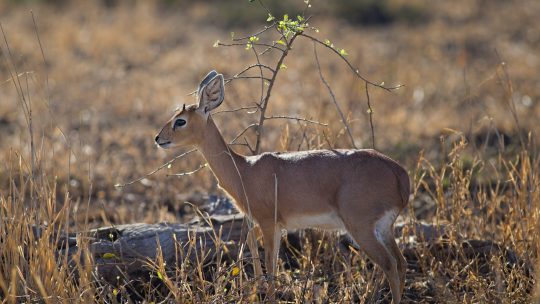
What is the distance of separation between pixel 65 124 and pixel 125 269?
17.3ft

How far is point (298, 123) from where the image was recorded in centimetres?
595

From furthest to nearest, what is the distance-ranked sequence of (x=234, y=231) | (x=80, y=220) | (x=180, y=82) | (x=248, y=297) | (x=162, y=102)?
(x=180, y=82), (x=162, y=102), (x=80, y=220), (x=234, y=231), (x=248, y=297)

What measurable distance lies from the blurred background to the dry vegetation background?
0.04 metres

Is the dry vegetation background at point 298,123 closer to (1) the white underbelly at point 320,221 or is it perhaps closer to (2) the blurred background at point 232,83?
(2) the blurred background at point 232,83

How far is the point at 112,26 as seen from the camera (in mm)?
14711

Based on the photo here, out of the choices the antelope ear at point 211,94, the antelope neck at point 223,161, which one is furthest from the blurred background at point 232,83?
the antelope ear at point 211,94

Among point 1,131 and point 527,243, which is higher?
point 1,131

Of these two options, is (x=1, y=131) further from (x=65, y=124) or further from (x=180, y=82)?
(x=180, y=82)

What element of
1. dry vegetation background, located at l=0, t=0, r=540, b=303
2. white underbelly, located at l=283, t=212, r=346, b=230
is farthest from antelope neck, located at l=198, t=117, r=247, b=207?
dry vegetation background, located at l=0, t=0, r=540, b=303

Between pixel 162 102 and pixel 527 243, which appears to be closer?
pixel 527 243

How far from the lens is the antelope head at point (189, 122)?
5301mm

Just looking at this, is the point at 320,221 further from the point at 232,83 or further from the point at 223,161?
the point at 232,83

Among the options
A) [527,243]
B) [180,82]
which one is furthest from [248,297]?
[180,82]

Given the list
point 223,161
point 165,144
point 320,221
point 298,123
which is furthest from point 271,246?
point 298,123
